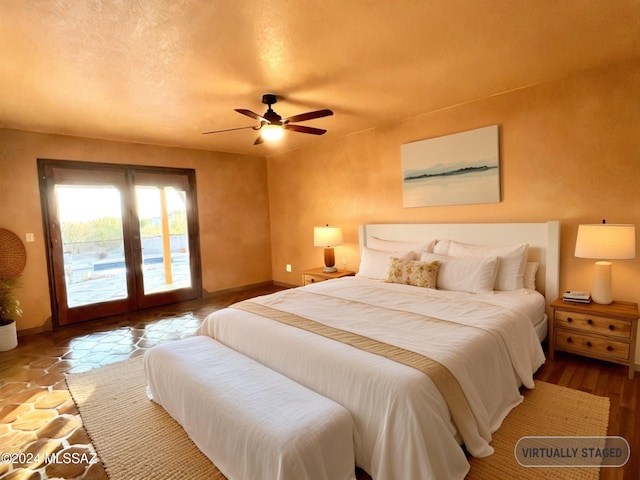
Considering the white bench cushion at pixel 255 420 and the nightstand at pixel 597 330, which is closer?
the white bench cushion at pixel 255 420

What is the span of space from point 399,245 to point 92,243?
13.6 ft

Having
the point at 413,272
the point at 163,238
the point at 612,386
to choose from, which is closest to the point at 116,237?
the point at 163,238

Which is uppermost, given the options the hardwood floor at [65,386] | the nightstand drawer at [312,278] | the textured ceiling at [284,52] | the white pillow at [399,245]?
the textured ceiling at [284,52]

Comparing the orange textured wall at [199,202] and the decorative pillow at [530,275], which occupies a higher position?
the orange textured wall at [199,202]

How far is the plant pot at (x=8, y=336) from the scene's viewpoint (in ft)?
11.7

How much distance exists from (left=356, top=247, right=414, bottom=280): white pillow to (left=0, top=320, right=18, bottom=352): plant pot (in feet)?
13.1

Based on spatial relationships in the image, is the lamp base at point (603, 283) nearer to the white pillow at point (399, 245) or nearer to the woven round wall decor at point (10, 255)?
the white pillow at point (399, 245)

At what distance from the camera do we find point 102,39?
82.3 inches

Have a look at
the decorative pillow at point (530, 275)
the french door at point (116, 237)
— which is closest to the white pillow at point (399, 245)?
the decorative pillow at point (530, 275)

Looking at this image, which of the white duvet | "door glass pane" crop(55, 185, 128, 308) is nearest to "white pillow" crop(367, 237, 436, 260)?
the white duvet

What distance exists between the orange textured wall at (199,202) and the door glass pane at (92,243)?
0.90ft

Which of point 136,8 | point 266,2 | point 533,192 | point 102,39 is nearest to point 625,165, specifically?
point 533,192

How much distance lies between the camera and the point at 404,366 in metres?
1.66

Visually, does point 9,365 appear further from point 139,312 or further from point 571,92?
point 571,92
